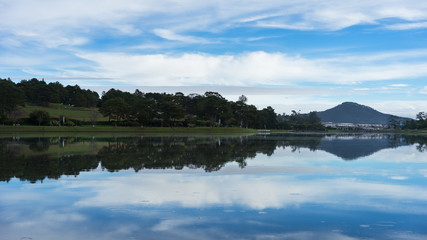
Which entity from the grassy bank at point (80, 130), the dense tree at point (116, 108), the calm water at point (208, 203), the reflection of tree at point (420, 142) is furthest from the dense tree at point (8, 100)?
the reflection of tree at point (420, 142)

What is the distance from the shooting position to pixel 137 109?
8312cm

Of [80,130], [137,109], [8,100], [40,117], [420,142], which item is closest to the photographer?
[420,142]

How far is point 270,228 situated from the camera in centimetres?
752

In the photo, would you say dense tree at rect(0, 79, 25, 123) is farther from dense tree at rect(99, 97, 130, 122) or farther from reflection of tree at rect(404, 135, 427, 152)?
reflection of tree at rect(404, 135, 427, 152)

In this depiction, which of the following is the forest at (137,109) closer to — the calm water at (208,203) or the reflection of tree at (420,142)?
the reflection of tree at (420,142)

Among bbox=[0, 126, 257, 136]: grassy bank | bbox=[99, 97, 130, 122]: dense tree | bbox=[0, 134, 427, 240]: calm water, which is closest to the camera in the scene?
bbox=[0, 134, 427, 240]: calm water

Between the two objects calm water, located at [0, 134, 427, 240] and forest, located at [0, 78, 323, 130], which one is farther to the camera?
forest, located at [0, 78, 323, 130]

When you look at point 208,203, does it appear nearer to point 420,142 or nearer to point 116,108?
point 420,142

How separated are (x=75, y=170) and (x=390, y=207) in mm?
12321

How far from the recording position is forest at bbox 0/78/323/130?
72125 mm

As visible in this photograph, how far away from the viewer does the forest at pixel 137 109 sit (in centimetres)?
7212

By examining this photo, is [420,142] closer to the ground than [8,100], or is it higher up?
closer to the ground

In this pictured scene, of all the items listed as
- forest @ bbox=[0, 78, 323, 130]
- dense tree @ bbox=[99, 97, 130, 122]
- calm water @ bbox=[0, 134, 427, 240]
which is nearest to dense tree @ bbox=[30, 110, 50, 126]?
forest @ bbox=[0, 78, 323, 130]

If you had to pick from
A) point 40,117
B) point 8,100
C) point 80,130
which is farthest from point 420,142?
point 8,100
